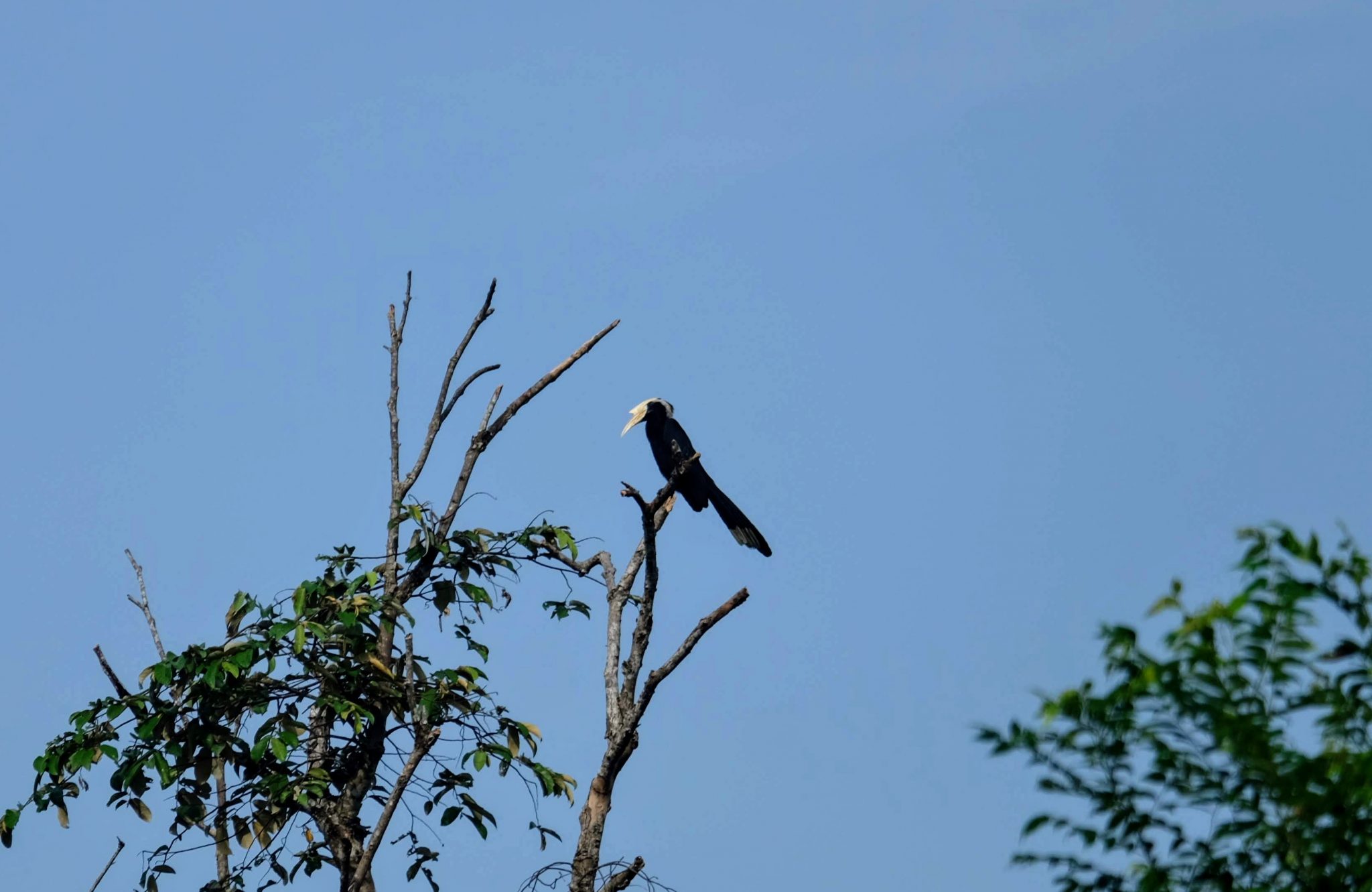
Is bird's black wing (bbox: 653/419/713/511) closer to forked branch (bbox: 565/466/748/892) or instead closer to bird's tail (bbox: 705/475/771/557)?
bird's tail (bbox: 705/475/771/557)

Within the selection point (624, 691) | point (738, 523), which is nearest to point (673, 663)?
point (624, 691)

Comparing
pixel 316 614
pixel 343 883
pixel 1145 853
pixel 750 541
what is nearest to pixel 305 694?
pixel 316 614

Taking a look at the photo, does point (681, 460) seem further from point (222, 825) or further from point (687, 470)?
point (222, 825)

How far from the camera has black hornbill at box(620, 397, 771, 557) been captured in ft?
41.9

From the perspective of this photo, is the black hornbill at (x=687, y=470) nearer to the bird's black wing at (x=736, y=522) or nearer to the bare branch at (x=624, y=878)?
the bird's black wing at (x=736, y=522)

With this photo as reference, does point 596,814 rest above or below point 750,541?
below

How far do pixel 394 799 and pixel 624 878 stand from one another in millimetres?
1319

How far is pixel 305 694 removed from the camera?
9258 millimetres

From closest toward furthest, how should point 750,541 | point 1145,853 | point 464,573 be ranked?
point 1145,853 → point 464,573 → point 750,541

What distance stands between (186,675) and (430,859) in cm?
174

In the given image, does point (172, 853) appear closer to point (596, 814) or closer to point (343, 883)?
point (343, 883)

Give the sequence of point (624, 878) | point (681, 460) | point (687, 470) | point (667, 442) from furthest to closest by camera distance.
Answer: point (667, 442) < point (681, 460) < point (687, 470) < point (624, 878)

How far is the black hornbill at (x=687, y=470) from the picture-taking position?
12.8 meters

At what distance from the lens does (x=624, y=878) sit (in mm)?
8664
